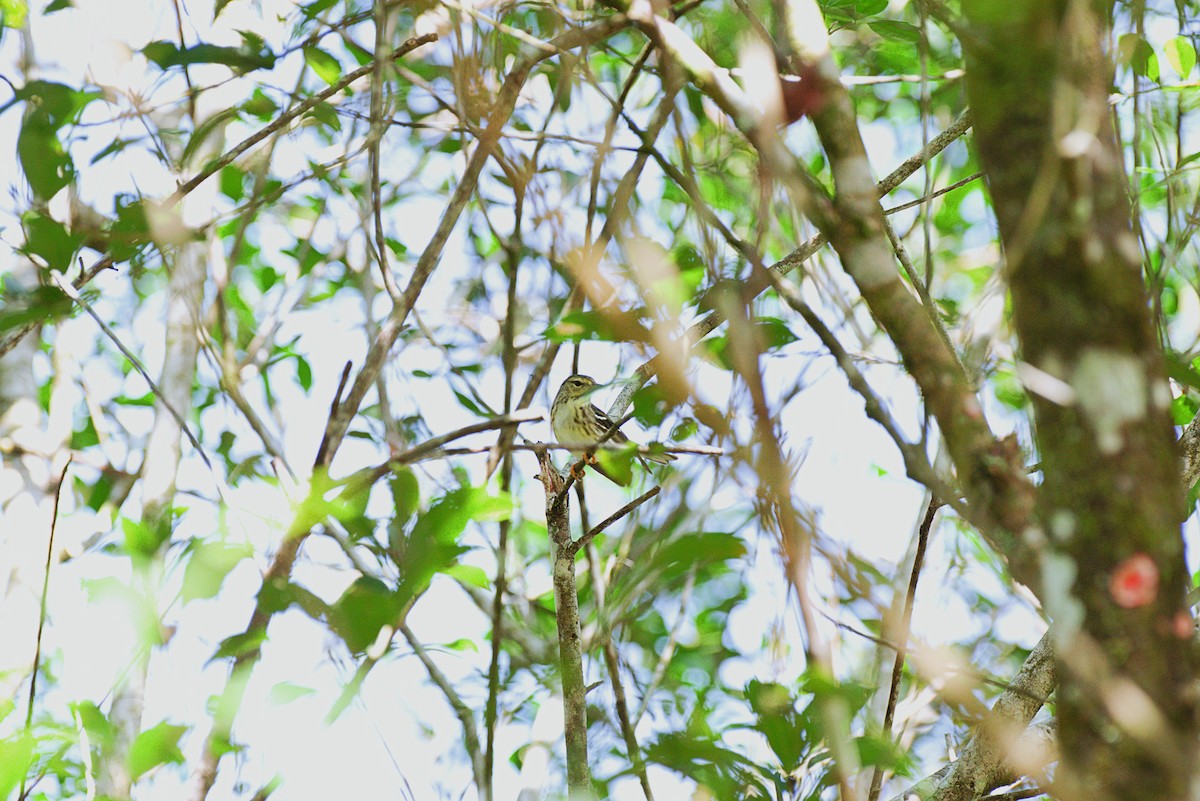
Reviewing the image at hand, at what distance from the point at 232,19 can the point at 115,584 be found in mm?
2992

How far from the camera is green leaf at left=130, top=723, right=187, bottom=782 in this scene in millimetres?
1615

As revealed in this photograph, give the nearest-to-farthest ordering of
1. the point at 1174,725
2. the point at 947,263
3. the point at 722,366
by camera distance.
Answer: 1. the point at 1174,725
2. the point at 722,366
3. the point at 947,263

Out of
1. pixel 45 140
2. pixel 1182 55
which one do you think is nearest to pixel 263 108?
pixel 45 140

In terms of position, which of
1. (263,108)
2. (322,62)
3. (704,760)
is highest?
(322,62)

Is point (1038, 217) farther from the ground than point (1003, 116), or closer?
closer

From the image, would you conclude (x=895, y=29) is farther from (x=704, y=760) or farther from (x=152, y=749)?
(x=152, y=749)

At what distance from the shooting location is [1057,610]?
1.14 meters

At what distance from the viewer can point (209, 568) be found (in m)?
1.32

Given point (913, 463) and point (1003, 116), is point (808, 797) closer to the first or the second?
point (913, 463)

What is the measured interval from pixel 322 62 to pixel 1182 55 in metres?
2.54

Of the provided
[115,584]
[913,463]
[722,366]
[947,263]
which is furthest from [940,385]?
[947,263]

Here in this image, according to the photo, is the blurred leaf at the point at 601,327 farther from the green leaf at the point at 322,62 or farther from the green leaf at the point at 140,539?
the green leaf at the point at 322,62

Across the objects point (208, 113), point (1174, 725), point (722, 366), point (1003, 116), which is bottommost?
point (1174, 725)

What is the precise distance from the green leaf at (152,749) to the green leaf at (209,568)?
0.46 metres
